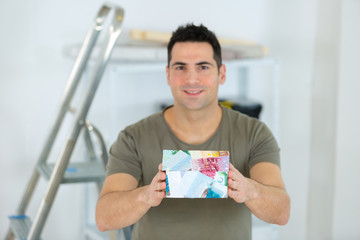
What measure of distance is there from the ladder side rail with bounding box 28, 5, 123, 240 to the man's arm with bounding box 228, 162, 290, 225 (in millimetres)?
582

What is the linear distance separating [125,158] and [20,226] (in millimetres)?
714

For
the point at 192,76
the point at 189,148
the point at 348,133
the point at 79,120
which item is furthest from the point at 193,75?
the point at 348,133

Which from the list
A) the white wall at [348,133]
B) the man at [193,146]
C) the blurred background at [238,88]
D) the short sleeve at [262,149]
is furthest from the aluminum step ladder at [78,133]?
the white wall at [348,133]

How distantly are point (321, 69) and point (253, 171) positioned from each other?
1381 mm

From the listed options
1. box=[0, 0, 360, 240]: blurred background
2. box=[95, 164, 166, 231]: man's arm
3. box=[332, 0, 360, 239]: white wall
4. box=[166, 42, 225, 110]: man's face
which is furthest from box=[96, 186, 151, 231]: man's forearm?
box=[332, 0, 360, 239]: white wall

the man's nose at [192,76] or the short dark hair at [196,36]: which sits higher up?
the short dark hair at [196,36]

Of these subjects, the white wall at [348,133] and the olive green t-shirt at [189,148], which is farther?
the white wall at [348,133]

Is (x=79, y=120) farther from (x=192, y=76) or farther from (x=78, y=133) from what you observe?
(x=192, y=76)

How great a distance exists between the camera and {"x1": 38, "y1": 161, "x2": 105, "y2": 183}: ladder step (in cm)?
183

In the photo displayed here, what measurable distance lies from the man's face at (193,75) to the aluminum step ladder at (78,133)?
24cm

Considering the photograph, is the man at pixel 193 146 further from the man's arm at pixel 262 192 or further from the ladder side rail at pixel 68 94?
the ladder side rail at pixel 68 94

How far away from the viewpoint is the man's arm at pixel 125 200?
1.36 meters

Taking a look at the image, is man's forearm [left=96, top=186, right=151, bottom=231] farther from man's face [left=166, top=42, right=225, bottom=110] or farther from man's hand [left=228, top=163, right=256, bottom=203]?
man's face [left=166, top=42, right=225, bottom=110]

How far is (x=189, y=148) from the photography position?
163 centimetres
